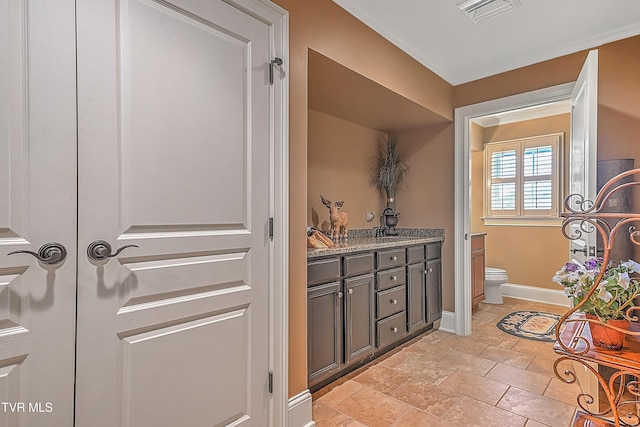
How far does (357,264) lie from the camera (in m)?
2.46

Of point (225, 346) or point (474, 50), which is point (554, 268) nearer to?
point (474, 50)

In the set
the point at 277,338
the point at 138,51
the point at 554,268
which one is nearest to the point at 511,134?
the point at 554,268

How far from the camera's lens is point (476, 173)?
5055 mm

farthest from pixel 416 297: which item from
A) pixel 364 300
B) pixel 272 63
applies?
pixel 272 63

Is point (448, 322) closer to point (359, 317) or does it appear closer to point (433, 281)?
point (433, 281)

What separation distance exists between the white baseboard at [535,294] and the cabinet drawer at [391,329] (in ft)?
8.33

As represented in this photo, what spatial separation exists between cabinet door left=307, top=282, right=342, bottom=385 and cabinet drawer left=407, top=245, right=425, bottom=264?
96 cm

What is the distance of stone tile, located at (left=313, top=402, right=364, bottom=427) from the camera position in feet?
6.29

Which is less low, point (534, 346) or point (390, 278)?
point (390, 278)

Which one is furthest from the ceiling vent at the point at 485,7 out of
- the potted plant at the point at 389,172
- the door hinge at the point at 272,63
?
the potted plant at the point at 389,172

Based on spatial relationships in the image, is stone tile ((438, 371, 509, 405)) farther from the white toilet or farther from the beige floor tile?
the white toilet

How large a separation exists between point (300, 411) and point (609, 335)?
4.67ft

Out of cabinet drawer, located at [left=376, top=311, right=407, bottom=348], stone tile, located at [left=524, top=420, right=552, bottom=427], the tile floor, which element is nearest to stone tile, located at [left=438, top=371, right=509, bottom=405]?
the tile floor

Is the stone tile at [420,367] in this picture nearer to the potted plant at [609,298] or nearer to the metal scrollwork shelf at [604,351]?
the metal scrollwork shelf at [604,351]
